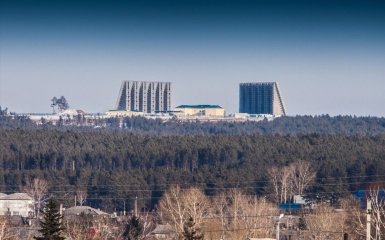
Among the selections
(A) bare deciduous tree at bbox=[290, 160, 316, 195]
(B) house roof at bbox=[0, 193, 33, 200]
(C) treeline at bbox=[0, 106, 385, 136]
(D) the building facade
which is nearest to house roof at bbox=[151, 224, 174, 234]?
(A) bare deciduous tree at bbox=[290, 160, 316, 195]

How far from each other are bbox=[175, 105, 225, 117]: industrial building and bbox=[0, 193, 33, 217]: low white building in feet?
337

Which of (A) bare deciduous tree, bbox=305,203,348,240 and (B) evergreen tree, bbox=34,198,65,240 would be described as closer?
(B) evergreen tree, bbox=34,198,65,240

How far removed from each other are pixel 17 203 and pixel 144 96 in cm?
11455

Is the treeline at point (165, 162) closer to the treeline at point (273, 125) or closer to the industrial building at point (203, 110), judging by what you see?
the treeline at point (273, 125)

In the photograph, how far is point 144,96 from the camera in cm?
18250

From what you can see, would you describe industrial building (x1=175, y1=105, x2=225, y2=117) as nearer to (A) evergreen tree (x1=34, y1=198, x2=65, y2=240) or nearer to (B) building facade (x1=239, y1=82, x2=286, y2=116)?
(B) building facade (x1=239, y1=82, x2=286, y2=116)

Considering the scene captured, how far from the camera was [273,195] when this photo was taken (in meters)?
67.4

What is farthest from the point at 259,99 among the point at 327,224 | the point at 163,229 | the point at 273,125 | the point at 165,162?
the point at 327,224

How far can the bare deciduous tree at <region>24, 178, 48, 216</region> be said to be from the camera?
2619 inches

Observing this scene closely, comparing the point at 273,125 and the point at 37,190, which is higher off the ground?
the point at 273,125

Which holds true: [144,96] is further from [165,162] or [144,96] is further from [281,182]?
[281,182]

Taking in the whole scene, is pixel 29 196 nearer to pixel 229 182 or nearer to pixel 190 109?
pixel 229 182

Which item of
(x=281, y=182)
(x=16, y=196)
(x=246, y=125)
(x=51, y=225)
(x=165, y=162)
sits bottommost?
(x=51, y=225)

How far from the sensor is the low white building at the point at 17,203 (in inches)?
2598
